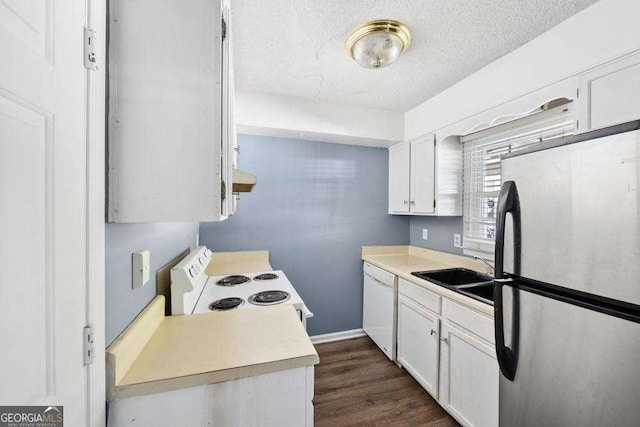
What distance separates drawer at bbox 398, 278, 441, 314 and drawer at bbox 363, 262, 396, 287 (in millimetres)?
113

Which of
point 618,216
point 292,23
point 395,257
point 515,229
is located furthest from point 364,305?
point 292,23

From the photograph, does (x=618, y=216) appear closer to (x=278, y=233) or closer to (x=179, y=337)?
(x=179, y=337)

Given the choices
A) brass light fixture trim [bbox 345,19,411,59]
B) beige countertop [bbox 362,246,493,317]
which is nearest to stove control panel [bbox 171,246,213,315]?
beige countertop [bbox 362,246,493,317]

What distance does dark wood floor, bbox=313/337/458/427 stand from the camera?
168cm

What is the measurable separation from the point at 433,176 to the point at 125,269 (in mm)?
2310

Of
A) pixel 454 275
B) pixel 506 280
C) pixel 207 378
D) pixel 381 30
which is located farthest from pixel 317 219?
pixel 207 378

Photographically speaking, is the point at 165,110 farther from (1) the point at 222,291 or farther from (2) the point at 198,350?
(1) the point at 222,291

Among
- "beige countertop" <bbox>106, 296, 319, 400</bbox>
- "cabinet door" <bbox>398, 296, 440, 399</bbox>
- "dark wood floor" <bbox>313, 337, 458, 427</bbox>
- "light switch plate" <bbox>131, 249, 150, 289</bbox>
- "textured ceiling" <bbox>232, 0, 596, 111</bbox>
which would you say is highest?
"textured ceiling" <bbox>232, 0, 596, 111</bbox>

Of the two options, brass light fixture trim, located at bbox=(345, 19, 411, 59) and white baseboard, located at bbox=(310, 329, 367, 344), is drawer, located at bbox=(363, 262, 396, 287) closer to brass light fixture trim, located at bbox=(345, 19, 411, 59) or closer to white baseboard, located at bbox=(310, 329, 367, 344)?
white baseboard, located at bbox=(310, 329, 367, 344)

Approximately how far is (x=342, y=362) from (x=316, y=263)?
96 cm

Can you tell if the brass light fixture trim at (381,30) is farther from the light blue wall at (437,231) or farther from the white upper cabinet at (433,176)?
the light blue wall at (437,231)

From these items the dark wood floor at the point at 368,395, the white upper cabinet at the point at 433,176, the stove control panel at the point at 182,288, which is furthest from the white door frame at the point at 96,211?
the white upper cabinet at the point at 433,176

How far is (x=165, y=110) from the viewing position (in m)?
0.81

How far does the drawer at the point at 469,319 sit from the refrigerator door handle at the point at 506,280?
0.30 m
